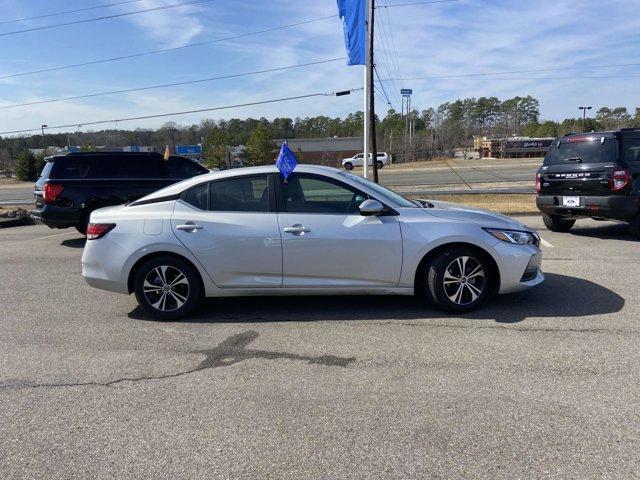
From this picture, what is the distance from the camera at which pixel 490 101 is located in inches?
5502

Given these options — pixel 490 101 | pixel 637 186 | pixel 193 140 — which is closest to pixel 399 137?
pixel 193 140

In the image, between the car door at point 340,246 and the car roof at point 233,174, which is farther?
the car roof at point 233,174

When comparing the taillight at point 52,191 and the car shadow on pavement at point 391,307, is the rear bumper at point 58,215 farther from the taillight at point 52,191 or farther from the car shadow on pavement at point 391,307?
the car shadow on pavement at point 391,307

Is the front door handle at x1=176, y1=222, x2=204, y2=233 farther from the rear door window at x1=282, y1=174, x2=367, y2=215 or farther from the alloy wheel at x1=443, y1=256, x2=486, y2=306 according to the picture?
the alloy wheel at x1=443, y1=256, x2=486, y2=306

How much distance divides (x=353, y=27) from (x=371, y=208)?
1180 centimetres

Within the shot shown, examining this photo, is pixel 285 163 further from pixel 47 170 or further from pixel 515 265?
pixel 47 170

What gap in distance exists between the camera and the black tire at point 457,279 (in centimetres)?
515

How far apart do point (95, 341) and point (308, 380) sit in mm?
2322

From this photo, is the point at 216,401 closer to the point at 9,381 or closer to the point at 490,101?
the point at 9,381

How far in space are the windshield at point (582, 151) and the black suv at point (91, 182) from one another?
7.99m

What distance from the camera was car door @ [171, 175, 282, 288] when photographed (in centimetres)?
519

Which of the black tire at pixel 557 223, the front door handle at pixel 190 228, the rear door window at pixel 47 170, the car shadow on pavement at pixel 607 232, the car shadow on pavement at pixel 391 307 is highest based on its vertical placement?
the rear door window at pixel 47 170

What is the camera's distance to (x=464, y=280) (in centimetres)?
521

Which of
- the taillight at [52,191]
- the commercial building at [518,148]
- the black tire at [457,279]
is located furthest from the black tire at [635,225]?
the commercial building at [518,148]
